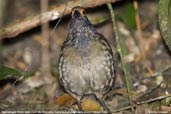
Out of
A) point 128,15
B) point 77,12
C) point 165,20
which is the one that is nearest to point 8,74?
point 77,12

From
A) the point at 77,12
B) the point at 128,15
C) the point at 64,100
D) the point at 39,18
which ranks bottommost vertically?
the point at 64,100

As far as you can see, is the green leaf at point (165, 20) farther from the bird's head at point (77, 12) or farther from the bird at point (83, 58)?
the bird's head at point (77, 12)

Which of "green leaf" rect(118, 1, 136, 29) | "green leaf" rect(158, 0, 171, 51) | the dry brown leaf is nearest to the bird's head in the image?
"green leaf" rect(158, 0, 171, 51)

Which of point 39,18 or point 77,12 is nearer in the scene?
point 77,12

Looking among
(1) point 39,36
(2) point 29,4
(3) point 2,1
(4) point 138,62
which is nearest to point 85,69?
(3) point 2,1

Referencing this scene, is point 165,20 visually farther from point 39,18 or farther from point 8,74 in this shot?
point 8,74
